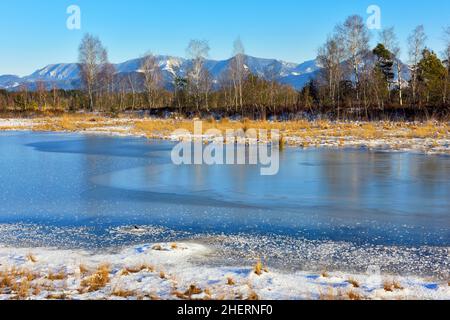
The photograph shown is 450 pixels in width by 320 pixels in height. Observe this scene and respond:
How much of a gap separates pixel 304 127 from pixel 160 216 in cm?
2133

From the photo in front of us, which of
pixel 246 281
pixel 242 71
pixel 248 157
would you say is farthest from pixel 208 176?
pixel 242 71

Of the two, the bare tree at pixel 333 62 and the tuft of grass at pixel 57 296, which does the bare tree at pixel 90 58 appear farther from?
the tuft of grass at pixel 57 296

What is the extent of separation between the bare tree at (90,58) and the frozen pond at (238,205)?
41712 millimetres

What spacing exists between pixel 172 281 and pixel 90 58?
52261mm

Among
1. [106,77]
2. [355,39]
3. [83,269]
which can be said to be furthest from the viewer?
[106,77]

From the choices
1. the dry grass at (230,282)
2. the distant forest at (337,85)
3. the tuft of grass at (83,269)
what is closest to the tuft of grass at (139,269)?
the tuft of grass at (83,269)

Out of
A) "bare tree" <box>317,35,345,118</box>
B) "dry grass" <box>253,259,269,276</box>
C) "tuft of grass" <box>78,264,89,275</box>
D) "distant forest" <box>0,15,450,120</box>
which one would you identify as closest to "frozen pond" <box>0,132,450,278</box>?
"dry grass" <box>253,259,269,276</box>

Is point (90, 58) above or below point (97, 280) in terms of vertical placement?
above

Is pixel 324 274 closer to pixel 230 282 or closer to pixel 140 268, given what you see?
pixel 230 282

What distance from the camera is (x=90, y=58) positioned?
5300 centimetres

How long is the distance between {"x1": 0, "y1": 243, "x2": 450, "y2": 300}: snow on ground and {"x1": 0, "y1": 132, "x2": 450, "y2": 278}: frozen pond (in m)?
0.56

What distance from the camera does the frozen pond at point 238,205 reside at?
20.1 feet

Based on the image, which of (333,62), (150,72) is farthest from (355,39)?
(150,72)
